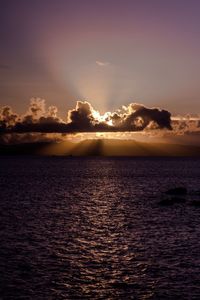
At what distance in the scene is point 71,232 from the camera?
177 ft

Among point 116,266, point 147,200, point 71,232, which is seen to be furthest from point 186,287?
point 147,200

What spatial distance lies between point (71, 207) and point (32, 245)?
35.9 m

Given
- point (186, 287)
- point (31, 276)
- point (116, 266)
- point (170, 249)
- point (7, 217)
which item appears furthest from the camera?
point (7, 217)

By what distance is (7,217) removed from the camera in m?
65.5

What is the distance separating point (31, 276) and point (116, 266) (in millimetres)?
7339

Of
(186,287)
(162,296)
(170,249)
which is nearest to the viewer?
(162,296)

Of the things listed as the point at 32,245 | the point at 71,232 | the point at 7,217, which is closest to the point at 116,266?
the point at 32,245

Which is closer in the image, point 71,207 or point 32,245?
point 32,245

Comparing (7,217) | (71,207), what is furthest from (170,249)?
(71,207)

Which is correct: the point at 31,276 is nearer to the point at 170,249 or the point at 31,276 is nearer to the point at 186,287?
the point at 186,287

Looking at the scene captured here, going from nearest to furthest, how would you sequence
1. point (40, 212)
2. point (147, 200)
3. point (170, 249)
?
1. point (170, 249)
2. point (40, 212)
3. point (147, 200)

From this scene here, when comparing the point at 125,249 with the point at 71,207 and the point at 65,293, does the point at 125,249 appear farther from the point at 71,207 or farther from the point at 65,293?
the point at 71,207

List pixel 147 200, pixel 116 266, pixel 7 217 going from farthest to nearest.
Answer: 1. pixel 147 200
2. pixel 7 217
3. pixel 116 266

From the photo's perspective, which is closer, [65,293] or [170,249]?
[65,293]
